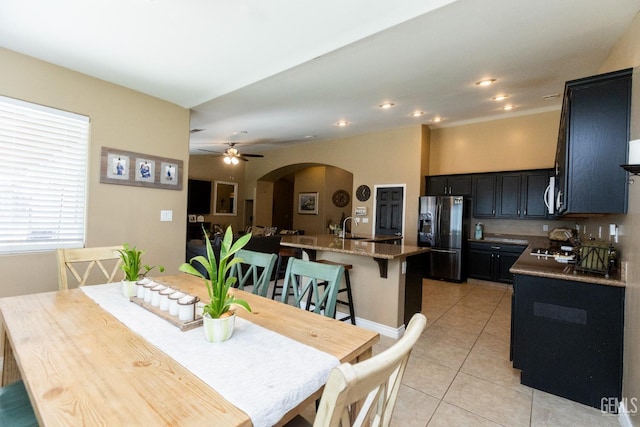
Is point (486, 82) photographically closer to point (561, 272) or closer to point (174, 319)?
point (561, 272)

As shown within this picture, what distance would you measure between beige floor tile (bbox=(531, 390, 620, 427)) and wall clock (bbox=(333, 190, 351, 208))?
788cm

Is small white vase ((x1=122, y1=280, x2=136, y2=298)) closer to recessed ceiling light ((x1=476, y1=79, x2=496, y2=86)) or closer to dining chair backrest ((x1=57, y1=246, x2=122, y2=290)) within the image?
dining chair backrest ((x1=57, y1=246, x2=122, y2=290))

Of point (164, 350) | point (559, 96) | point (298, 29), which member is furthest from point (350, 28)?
point (559, 96)

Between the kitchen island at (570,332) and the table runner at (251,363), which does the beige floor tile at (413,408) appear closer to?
the kitchen island at (570,332)

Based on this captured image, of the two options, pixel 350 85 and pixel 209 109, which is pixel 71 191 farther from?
pixel 350 85

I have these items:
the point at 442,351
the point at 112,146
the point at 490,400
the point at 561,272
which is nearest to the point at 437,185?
the point at 442,351

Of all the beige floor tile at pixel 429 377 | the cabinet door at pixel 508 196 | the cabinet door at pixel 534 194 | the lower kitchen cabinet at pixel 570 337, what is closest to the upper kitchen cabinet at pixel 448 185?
the cabinet door at pixel 508 196

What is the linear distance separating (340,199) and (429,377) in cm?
764

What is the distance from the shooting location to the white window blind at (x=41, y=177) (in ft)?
8.36

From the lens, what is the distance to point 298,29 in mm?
2350

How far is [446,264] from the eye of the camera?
5.33 meters

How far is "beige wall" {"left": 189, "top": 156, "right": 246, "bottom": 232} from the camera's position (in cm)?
819

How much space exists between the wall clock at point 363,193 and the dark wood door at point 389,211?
22 cm

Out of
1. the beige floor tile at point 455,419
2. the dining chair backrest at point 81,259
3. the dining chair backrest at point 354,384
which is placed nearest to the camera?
the dining chair backrest at point 354,384
